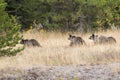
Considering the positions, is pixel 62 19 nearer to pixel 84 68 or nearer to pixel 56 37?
pixel 56 37

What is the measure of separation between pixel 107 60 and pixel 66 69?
1.64 metres

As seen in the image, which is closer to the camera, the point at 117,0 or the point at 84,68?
the point at 84,68

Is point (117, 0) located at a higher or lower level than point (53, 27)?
higher

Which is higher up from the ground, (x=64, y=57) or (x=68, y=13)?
(x=68, y=13)

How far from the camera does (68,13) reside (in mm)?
22016

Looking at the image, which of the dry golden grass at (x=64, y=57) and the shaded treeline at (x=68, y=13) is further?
the shaded treeline at (x=68, y=13)

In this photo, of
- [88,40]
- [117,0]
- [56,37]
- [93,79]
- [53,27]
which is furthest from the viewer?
[53,27]

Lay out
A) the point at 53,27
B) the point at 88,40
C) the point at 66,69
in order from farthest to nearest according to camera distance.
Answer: the point at 53,27 < the point at 88,40 < the point at 66,69

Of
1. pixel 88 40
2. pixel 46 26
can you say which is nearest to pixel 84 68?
pixel 88 40

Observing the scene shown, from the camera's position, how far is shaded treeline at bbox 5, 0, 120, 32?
21630 millimetres

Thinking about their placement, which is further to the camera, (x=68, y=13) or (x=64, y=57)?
(x=68, y=13)

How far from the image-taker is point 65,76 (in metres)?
10.3

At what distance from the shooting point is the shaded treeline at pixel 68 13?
2163 cm

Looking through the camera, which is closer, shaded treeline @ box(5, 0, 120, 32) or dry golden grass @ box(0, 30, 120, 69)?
dry golden grass @ box(0, 30, 120, 69)
